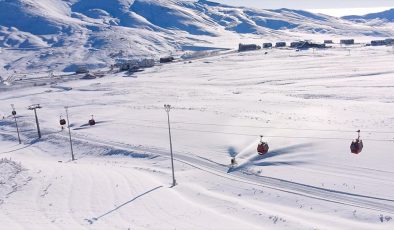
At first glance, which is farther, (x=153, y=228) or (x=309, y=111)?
(x=309, y=111)

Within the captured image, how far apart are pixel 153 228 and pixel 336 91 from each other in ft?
189

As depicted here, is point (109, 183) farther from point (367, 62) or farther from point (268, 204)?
point (367, 62)

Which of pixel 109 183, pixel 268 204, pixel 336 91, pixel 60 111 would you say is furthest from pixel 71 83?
pixel 268 204

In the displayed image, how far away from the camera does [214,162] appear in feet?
127

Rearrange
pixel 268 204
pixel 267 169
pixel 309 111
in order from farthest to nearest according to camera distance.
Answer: pixel 309 111, pixel 267 169, pixel 268 204

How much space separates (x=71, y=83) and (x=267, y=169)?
99.1 m

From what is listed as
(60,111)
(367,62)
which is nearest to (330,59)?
(367,62)

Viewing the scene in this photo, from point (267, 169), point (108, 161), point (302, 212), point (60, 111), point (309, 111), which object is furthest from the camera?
point (60, 111)

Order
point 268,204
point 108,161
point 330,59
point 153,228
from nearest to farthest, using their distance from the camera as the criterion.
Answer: point 153,228 < point 268,204 < point 108,161 < point 330,59

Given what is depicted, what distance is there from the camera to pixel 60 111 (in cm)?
7506

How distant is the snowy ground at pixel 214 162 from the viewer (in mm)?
25953

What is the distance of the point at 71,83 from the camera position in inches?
4852

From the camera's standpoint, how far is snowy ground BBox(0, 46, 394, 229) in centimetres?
2595

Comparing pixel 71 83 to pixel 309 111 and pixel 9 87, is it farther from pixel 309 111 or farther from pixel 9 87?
pixel 309 111
